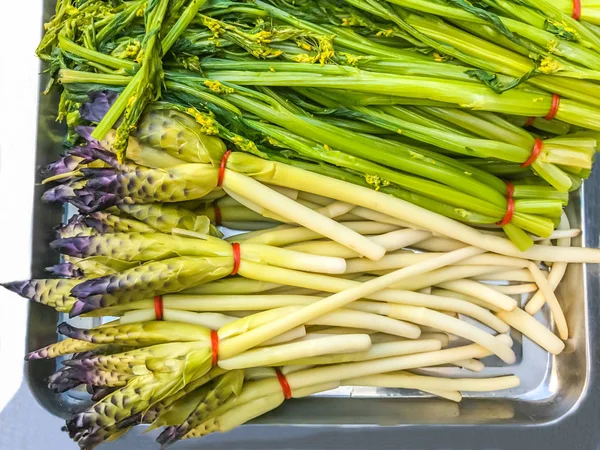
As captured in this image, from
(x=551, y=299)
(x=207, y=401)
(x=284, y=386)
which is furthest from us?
(x=551, y=299)

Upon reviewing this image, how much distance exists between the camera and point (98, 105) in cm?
136

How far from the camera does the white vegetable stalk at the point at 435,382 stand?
1.60 metres

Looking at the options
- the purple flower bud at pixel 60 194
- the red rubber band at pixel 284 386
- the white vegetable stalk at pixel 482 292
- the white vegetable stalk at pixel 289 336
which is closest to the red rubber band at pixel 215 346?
the white vegetable stalk at pixel 289 336

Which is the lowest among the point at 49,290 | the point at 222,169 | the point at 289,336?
the point at 289,336

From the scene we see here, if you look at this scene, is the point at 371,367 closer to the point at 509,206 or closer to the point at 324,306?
the point at 324,306

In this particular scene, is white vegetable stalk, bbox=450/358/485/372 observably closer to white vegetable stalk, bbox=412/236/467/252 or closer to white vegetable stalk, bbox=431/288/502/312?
white vegetable stalk, bbox=431/288/502/312

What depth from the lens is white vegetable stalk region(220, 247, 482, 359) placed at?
1.39 m

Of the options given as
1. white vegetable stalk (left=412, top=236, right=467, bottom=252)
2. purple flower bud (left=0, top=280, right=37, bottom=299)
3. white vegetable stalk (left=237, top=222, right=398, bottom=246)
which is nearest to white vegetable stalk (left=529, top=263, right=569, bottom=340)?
white vegetable stalk (left=412, top=236, right=467, bottom=252)

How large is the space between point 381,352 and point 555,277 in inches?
24.2

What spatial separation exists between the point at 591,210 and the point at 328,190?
35.1 inches

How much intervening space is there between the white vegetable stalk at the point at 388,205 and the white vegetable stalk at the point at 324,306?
7cm

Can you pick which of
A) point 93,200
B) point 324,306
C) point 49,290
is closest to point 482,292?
point 324,306

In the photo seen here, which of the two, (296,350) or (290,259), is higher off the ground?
(290,259)

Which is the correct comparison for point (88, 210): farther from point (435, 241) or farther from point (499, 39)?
point (499, 39)
